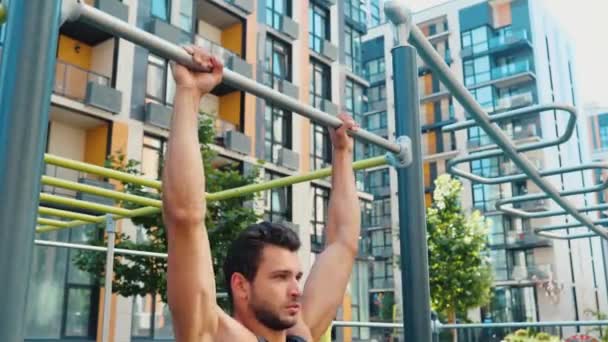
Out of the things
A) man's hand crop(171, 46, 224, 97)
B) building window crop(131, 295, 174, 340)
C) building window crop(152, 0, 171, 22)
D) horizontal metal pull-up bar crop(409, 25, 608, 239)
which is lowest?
building window crop(131, 295, 174, 340)

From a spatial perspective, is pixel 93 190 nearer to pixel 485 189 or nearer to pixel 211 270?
pixel 211 270

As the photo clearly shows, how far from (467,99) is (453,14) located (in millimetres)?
35213

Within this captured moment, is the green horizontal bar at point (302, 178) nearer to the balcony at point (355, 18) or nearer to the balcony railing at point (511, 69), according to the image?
the balcony at point (355, 18)

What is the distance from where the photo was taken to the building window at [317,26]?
68.2 feet

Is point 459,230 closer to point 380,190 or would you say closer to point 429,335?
point 380,190

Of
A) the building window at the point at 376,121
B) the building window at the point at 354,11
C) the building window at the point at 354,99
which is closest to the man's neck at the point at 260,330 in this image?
the building window at the point at 354,99

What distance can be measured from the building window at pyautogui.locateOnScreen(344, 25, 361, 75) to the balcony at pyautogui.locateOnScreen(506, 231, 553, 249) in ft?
43.7

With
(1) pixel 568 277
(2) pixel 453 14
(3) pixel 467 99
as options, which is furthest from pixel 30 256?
(2) pixel 453 14

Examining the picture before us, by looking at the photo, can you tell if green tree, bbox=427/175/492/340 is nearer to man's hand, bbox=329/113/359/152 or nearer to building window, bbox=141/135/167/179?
building window, bbox=141/135/167/179

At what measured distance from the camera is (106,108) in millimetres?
13664

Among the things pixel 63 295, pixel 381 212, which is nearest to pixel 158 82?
pixel 63 295

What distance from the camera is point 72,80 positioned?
13.5 m

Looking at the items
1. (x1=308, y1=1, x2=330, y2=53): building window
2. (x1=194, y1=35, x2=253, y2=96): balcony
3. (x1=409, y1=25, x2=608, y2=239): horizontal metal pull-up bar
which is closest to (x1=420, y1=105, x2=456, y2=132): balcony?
(x1=308, y1=1, x2=330, y2=53): building window

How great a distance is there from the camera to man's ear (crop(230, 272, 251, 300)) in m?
1.83
